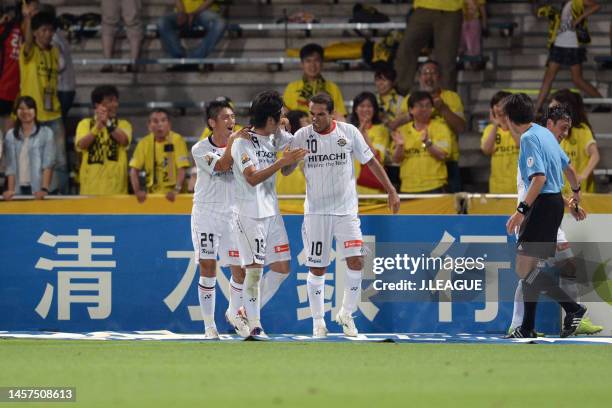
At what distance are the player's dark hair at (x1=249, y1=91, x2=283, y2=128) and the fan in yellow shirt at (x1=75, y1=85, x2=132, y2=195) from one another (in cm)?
407

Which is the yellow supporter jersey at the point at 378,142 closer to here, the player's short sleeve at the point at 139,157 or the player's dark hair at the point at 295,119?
the player's dark hair at the point at 295,119

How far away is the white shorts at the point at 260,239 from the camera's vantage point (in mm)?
10906

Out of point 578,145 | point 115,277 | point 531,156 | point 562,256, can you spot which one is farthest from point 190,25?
point 531,156

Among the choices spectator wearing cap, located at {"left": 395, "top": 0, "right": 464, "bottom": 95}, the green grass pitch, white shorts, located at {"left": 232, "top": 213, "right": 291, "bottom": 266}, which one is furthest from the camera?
spectator wearing cap, located at {"left": 395, "top": 0, "right": 464, "bottom": 95}

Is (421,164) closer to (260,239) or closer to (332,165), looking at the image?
(332,165)

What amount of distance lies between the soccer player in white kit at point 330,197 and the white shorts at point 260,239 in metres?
0.26

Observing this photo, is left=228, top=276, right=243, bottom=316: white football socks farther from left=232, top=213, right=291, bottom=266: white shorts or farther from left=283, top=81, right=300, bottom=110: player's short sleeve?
left=283, top=81, right=300, bottom=110: player's short sleeve

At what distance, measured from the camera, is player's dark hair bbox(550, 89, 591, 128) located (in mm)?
12377

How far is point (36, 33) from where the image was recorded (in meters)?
15.6

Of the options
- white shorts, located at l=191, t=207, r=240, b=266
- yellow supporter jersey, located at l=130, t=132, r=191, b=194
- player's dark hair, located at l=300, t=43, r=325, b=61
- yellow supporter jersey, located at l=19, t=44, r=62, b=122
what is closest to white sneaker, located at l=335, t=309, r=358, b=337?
white shorts, located at l=191, t=207, r=240, b=266

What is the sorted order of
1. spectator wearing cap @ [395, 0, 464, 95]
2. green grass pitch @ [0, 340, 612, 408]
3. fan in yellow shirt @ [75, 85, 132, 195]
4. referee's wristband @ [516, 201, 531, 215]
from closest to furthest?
green grass pitch @ [0, 340, 612, 408] < referee's wristband @ [516, 201, 531, 215] < fan in yellow shirt @ [75, 85, 132, 195] < spectator wearing cap @ [395, 0, 464, 95]

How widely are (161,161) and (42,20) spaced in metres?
2.80

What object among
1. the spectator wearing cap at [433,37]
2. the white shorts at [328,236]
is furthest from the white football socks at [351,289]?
the spectator wearing cap at [433,37]

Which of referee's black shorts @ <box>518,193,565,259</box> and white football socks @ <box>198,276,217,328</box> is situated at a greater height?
referee's black shorts @ <box>518,193,565,259</box>
